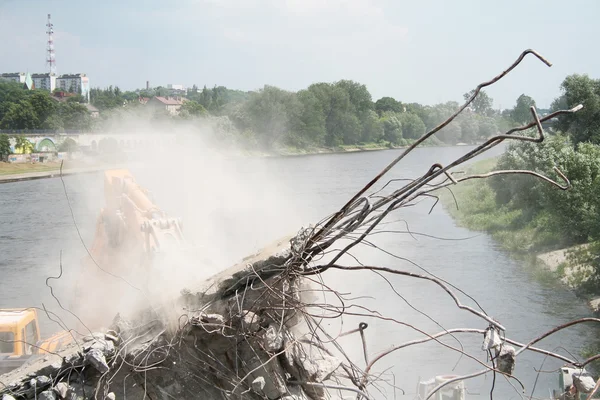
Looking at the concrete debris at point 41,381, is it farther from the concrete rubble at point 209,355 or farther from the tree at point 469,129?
the tree at point 469,129

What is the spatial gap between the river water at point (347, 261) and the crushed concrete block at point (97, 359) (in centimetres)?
228

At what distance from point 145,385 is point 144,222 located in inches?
288

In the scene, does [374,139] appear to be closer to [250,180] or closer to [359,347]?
[250,180]

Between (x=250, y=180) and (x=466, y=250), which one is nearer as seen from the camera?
(x=466, y=250)

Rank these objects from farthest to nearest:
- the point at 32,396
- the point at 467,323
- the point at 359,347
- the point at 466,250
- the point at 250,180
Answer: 1. the point at 250,180
2. the point at 466,250
3. the point at 467,323
4. the point at 359,347
5. the point at 32,396

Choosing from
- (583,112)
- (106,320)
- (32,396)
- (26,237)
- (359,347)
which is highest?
(583,112)

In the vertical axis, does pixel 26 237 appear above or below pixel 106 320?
below

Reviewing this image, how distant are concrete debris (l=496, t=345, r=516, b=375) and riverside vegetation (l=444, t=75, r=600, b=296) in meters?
14.7

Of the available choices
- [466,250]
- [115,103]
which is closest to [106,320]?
[466,250]

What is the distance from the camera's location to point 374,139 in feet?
378

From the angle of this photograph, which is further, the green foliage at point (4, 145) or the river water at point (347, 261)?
the green foliage at point (4, 145)

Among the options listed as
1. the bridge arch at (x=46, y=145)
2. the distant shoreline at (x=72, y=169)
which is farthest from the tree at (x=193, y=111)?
the bridge arch at (x=46, y=145)

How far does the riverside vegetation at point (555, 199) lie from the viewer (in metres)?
28.5

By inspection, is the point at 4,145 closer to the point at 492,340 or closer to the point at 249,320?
the point at 249,320
